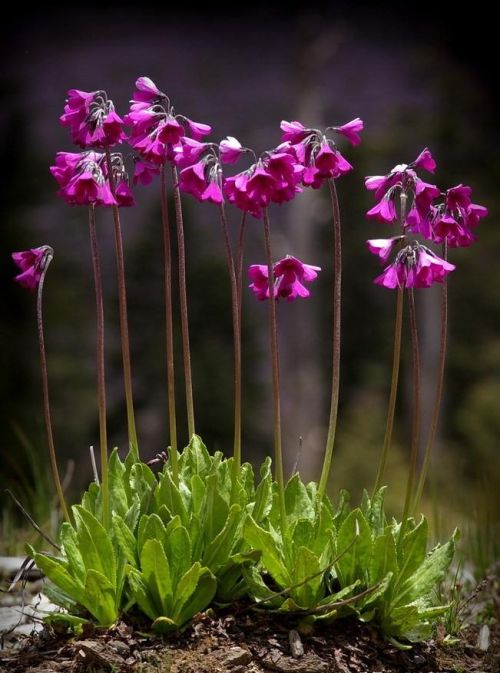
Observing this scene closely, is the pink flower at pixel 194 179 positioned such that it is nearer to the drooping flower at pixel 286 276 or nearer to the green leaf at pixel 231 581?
the drooping flower at pixel 286 276

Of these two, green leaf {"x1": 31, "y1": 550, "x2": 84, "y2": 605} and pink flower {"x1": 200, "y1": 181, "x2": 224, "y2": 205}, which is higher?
pink flower {"x1": 200, "y1": 181, "x2": 224, "y2": 205}

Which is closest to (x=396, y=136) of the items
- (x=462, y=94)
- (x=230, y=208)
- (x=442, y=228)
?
(x=462, y=94)

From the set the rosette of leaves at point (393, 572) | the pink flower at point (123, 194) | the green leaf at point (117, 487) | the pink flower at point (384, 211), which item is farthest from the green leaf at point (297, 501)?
the pink flower at point (123, 194)

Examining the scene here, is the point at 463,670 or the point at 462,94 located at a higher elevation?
the point at 462,94

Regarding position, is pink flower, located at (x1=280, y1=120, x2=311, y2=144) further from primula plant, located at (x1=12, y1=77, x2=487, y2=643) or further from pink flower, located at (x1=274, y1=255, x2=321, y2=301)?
pink flower, located at (x1=274, y1=255, x2=321, y2=301)

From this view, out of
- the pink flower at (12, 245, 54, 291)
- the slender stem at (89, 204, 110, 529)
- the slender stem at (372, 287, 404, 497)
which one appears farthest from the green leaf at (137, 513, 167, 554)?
the pink flower at (12, 245, 54, 291)

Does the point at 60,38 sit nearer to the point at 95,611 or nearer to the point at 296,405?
the point at 296,405
